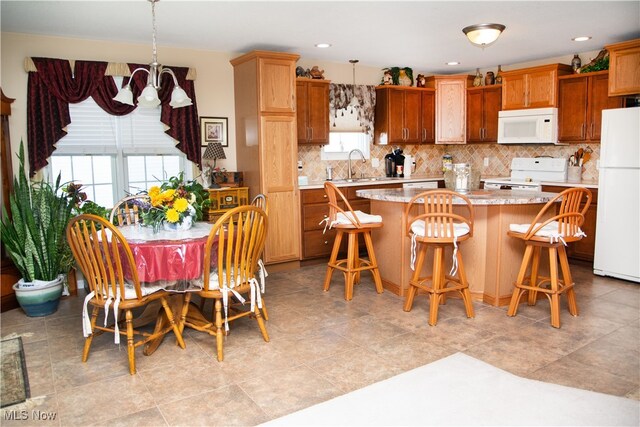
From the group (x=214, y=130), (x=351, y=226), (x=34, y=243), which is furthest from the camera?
(x=214, y=130)

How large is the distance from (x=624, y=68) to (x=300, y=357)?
14.5ft

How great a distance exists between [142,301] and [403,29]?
3366 millimetres

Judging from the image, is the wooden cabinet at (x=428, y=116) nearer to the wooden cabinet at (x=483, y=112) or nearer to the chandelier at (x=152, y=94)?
the wooden cabinet at (x=483, y=112)

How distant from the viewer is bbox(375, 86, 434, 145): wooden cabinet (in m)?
6.52

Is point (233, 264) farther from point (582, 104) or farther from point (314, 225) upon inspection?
point (582, 104)

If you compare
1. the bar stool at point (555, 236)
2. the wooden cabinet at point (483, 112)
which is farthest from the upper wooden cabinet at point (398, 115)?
the bar stool at point (555, 236)

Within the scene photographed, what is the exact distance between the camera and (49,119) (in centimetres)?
458

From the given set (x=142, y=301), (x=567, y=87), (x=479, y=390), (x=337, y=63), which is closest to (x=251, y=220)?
(x=142, y=301)

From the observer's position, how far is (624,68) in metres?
5.01

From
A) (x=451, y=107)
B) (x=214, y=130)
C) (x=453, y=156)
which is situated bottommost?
(x=453, y=156)

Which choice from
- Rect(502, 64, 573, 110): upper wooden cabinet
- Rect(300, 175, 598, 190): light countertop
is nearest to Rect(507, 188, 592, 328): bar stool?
Rect(300, 175, 598, 190): light countertop

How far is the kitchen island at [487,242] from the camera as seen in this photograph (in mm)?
3965

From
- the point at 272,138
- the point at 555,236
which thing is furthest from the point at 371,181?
the point at 555,236

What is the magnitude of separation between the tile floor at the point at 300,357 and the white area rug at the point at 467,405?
0.38 feet
